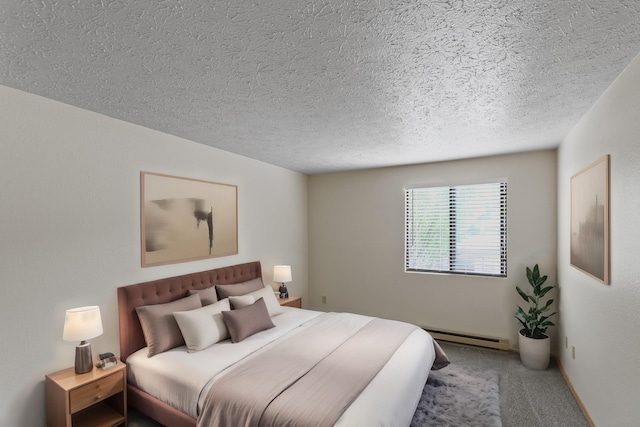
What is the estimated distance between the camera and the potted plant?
3.30 metres

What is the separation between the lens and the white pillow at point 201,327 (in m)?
2.60

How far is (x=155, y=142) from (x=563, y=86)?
129 inches

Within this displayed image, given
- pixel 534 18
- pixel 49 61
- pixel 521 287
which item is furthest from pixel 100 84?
pixel 521 287

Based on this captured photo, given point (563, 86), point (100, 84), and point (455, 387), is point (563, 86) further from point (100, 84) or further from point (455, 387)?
point (100, 84)

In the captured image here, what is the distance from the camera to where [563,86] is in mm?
1966

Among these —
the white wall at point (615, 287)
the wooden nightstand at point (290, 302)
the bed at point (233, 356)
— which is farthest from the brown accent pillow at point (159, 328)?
the white wall at point (615, 287)

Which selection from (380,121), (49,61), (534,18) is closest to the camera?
(534,18)

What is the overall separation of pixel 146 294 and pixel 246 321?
925mm

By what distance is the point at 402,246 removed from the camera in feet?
14.9

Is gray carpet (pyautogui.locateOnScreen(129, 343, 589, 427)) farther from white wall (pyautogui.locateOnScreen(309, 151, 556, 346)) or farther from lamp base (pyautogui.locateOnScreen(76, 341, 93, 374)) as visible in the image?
Result: lamp base (pyautogui.locateOnScreen(76, 341, 93, 374))

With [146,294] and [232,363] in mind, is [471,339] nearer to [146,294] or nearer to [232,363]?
[232,363]

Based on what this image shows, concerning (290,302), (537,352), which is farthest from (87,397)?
(537,352)

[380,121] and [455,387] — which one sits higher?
[380,121]

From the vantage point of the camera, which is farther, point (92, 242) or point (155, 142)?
point (155, 142)
